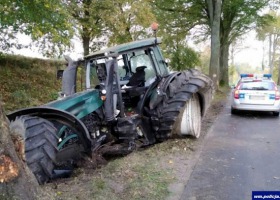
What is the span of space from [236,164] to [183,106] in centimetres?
141

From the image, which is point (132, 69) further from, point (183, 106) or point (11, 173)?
point (11, 173)

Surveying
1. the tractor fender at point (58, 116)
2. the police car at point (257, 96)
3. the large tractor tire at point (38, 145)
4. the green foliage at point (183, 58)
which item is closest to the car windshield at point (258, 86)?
the police car at point (257, 96)

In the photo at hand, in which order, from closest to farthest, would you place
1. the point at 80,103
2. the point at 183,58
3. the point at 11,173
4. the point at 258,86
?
the point at 11,173 < the point at 80,103 < the point at 258,86 < the point at 183,58

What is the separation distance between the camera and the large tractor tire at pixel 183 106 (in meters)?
6.12

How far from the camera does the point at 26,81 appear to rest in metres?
14.9

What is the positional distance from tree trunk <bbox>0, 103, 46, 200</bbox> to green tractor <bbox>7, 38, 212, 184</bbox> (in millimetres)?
525

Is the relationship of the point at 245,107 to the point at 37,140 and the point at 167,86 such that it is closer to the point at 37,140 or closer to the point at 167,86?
the point at 167,86

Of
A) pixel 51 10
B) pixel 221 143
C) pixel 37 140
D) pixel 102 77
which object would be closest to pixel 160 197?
pixel 37 140

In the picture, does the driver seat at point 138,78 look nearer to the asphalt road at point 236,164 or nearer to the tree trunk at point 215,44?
the asphalt road at point 236,164

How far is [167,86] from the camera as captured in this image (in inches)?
245

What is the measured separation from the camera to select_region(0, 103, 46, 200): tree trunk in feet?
9.52

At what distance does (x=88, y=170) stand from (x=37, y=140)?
4.15 feet

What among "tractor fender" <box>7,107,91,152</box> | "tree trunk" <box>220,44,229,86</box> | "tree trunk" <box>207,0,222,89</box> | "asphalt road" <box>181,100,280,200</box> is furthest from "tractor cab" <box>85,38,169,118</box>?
"tree trunk" <box>220,44,229,86</box>

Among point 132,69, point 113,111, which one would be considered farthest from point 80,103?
point 132,69
